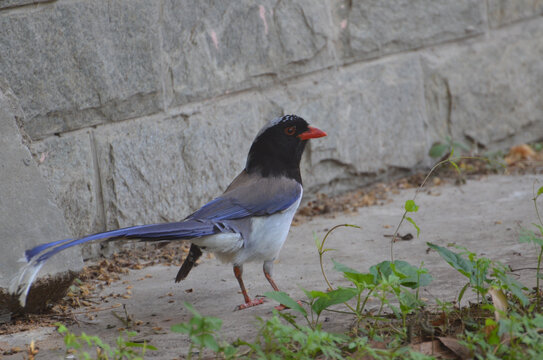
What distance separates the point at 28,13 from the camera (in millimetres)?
4527

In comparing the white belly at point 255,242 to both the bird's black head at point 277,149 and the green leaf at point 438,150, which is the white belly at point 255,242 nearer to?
the bird's black head at point 277,149

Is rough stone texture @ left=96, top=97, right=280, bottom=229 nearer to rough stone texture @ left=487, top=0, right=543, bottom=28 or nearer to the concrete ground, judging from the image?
the concrete ground

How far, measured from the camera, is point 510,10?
7219 millimetres

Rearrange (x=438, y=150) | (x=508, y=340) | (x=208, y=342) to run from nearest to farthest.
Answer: (x=208, y=342) → (x=508, y=340) → (x=438, y=150)

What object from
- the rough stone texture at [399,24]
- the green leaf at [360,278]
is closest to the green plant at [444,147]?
the rough stone texture at [399,24]

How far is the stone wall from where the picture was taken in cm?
473

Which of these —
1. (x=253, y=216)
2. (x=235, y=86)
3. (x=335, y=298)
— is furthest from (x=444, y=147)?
(x=335, y=298)

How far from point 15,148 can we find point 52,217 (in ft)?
1.33

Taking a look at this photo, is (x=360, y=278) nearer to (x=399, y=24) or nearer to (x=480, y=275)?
(x=480, y=275)

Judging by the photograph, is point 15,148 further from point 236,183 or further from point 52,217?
point 236,183

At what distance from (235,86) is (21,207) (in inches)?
85.5

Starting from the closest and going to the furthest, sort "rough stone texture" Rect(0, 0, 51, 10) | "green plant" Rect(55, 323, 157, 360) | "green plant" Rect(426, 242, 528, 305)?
1. "green plant" Rect(55, 323, 157, 360)
2. "green plant" Rect(426, 242, 528, 305)
3. "rough stone texture" Rect(0, 0, 51, 10)

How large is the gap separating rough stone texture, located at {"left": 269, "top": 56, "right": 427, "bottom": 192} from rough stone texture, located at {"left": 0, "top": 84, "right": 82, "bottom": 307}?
2.31m

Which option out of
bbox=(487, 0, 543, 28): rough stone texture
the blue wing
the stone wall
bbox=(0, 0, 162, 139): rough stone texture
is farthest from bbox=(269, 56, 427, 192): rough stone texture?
the blue wing
